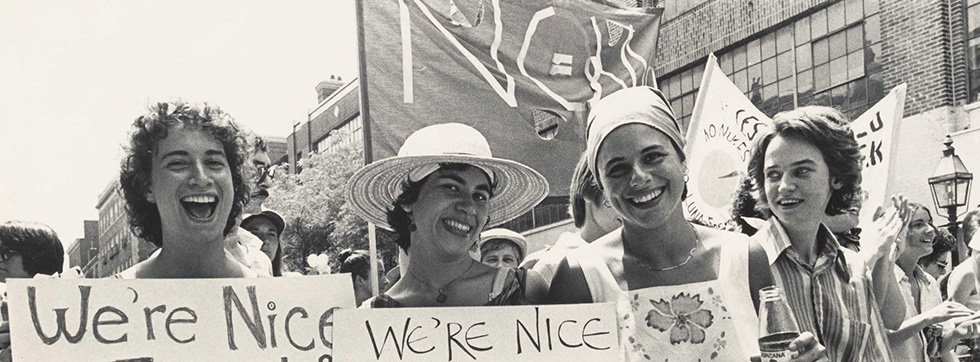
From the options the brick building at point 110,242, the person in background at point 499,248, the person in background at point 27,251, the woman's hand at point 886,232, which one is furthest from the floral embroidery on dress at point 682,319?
the brick building at point 110,242

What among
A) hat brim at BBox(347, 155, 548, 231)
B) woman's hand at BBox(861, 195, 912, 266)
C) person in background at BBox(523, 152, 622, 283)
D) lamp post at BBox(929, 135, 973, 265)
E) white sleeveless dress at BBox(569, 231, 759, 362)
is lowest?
white sleeveless dress at BBox(569, 231, 759, 362)

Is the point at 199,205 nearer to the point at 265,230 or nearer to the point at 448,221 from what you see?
the point at 448,221

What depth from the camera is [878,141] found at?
19.6 ft

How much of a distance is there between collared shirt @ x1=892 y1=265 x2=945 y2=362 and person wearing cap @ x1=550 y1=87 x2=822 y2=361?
0.94 metres

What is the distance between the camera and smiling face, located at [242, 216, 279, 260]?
557 centimetres

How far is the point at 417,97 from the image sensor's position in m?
6.63

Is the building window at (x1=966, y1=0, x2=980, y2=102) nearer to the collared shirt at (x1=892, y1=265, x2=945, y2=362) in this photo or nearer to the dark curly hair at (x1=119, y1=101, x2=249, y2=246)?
the collared shirt at (x1=892, y1=265, x2=945, y2=362)

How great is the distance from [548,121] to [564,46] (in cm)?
1497

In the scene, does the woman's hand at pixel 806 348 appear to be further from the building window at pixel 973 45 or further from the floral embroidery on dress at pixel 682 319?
the building window at pixel 973 45

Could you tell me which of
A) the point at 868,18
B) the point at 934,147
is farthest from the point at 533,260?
the point at 868,18

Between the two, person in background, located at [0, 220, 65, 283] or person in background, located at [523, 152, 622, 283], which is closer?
person in background, located at [0, 220, 65, 283]

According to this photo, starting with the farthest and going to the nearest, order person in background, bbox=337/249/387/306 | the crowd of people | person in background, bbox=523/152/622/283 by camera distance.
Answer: person in background, bbox=337/249/387/306, person in background, bbox=523/152/622/283, the crowd of people

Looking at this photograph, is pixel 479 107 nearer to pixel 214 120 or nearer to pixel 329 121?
pixel 214 120

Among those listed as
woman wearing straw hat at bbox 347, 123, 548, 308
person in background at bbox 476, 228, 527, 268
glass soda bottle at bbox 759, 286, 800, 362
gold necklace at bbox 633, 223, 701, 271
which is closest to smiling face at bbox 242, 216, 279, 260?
person in background at bbox 476, 228, 527, 268
